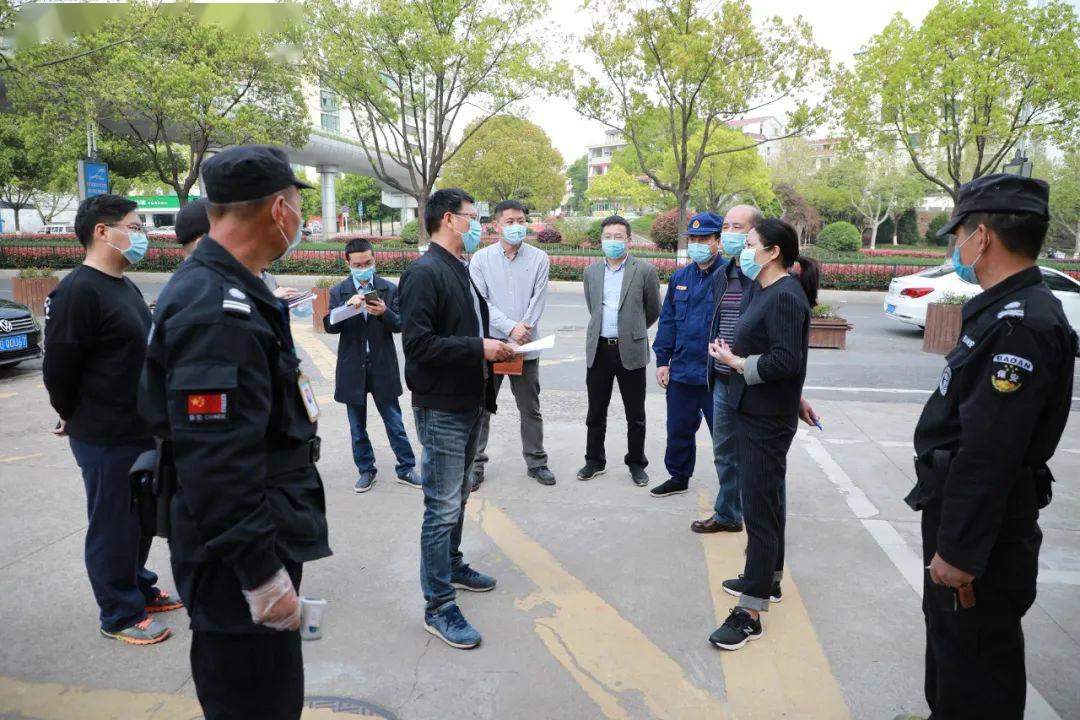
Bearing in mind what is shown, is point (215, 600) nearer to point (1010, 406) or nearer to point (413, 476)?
point (1010, 406)

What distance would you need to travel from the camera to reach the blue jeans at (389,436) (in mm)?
5238

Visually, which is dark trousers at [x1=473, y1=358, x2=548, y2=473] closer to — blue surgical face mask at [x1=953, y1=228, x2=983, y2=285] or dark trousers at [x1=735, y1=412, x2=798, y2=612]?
dark trousers at [x1=735, y1=412, x2=798, y2=612]

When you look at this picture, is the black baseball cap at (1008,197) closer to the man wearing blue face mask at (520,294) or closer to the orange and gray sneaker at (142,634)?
the man wearing blue face mask at (520,294)

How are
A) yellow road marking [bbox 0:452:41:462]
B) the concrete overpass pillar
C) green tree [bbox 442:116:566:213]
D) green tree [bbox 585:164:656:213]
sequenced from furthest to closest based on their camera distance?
green tree [bbox 585:164:656:213] < green tree [bbox 442:116:566:213] < the concrete overpass pillar < yellow road marking [bbox 0:452:41:462]

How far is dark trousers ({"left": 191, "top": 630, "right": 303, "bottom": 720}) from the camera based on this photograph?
1864mm

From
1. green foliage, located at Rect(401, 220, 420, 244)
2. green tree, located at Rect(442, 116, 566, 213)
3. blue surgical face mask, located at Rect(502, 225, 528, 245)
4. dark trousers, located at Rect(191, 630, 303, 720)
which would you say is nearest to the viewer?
dark trousers, located at Rect(191, 630, 303, 720)

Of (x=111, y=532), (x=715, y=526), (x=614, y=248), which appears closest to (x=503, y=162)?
(x=614, y=248)

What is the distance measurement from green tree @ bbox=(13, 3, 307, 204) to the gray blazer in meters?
17.0

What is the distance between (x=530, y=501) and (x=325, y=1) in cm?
1913

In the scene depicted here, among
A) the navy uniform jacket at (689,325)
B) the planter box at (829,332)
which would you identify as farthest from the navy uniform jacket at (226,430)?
the planter box at (829,332)

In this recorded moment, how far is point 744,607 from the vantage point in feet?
10.7

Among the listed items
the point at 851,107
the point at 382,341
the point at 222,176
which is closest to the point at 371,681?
the point at 222,176

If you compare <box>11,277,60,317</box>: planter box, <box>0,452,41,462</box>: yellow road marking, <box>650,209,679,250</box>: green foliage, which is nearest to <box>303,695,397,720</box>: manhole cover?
<box>0,452,41,462</box>: yellow road marking

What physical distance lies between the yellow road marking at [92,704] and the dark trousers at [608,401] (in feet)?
10.3
